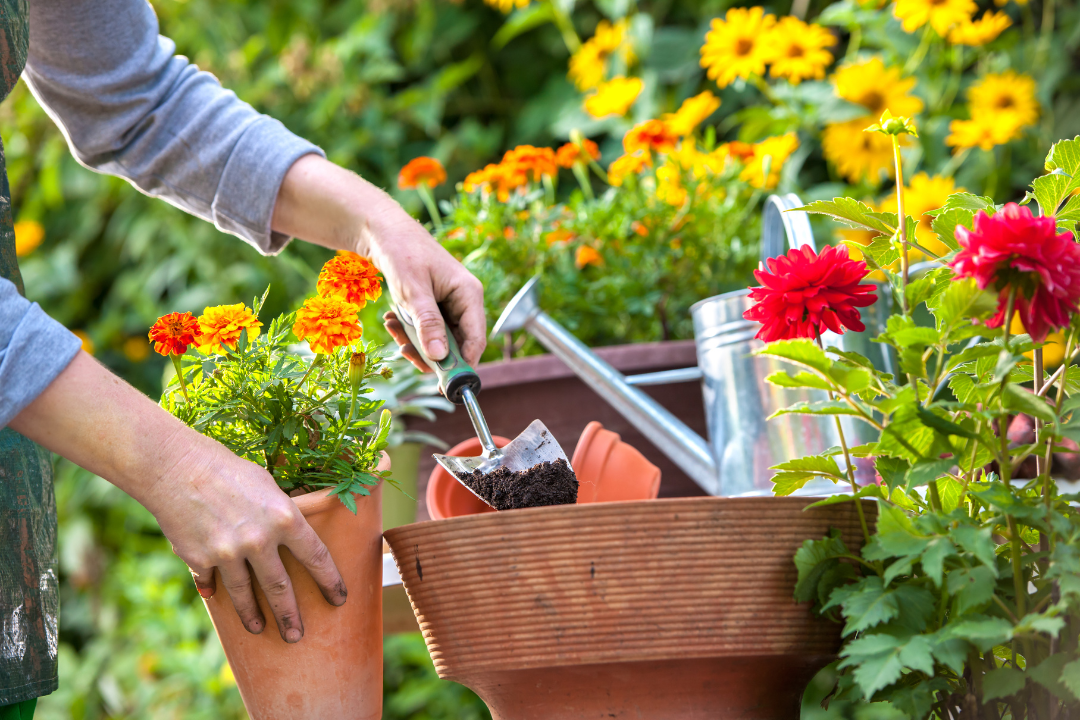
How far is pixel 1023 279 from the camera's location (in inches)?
17.6

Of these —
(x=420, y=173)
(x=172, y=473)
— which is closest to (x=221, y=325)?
(x=172, y=473)

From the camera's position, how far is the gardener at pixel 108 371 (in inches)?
21.2

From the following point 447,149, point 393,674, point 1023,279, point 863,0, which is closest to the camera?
point 1023,279

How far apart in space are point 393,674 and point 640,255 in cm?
127

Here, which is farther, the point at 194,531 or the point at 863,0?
the point at 863,0

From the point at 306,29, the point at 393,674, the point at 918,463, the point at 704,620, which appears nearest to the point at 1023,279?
the point at 918,463

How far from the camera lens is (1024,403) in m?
0.46

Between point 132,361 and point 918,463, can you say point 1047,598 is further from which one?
point 132,361

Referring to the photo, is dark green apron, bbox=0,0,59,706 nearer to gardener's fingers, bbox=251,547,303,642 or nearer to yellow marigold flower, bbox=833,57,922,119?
gardener's fingers, bbox=251,547,303,642

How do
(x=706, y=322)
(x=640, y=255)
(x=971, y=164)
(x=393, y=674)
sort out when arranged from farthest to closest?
(x=393, y=674) < (x=971, y=164) < (x=640, y=255) < (x=706, y=322)

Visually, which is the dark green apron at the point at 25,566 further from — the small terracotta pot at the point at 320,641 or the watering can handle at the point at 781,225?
the watering can handle at the point at 781,225

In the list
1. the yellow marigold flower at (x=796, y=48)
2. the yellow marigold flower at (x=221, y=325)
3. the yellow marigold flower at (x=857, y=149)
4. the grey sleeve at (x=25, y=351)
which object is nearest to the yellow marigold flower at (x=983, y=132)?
the yellow marigold flower at (x=857, y=149)

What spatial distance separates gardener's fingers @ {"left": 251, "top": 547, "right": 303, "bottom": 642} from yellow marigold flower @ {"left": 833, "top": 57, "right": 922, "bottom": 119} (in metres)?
1.34

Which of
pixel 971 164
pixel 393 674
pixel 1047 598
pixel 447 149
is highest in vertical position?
pixel 447 149
